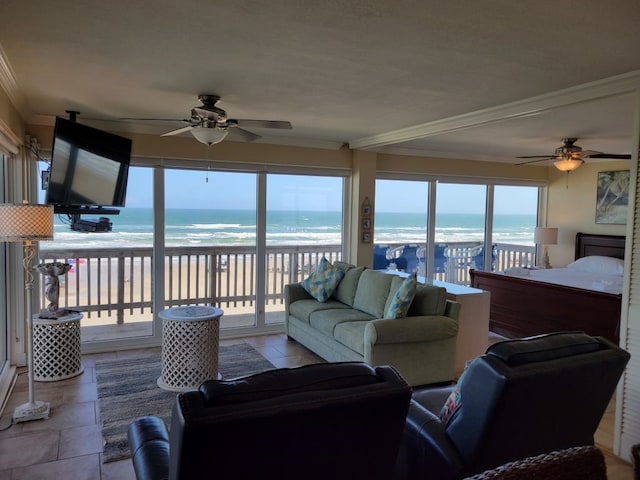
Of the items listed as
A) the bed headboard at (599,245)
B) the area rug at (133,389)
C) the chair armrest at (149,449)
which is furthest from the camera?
the bed headboard at (599,245)

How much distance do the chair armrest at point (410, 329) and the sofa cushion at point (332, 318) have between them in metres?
0.57

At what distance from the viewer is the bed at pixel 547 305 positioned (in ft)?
15.3

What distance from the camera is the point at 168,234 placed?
5484 millimetres

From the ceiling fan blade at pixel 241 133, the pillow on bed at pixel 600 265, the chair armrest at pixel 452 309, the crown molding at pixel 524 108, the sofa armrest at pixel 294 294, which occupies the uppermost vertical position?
the crown molding at pixel 524 108

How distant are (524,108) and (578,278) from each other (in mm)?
3018

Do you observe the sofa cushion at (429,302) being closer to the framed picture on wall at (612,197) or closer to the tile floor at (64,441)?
the tile floor at (64,441)

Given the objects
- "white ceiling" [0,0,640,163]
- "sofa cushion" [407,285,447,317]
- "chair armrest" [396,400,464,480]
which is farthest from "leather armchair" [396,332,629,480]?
"sofa cushion" [407,285,447,317]

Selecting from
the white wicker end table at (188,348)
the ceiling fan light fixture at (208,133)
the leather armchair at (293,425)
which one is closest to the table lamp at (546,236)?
the white wicker end table at (188,348)

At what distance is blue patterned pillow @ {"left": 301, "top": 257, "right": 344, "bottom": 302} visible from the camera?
525 centimetres

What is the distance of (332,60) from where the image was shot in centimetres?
283

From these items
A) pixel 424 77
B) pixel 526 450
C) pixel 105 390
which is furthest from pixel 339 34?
pixel 105 390

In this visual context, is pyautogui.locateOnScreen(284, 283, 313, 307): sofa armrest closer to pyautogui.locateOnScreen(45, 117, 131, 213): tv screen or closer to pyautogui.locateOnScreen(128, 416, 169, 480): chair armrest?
pyautogui.locateOnScreen(45, 117, 131, 213): tv screen

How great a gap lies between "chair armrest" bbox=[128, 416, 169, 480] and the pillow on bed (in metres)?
6.01

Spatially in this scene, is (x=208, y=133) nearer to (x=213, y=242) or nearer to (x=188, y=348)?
(x=188, y=348)
